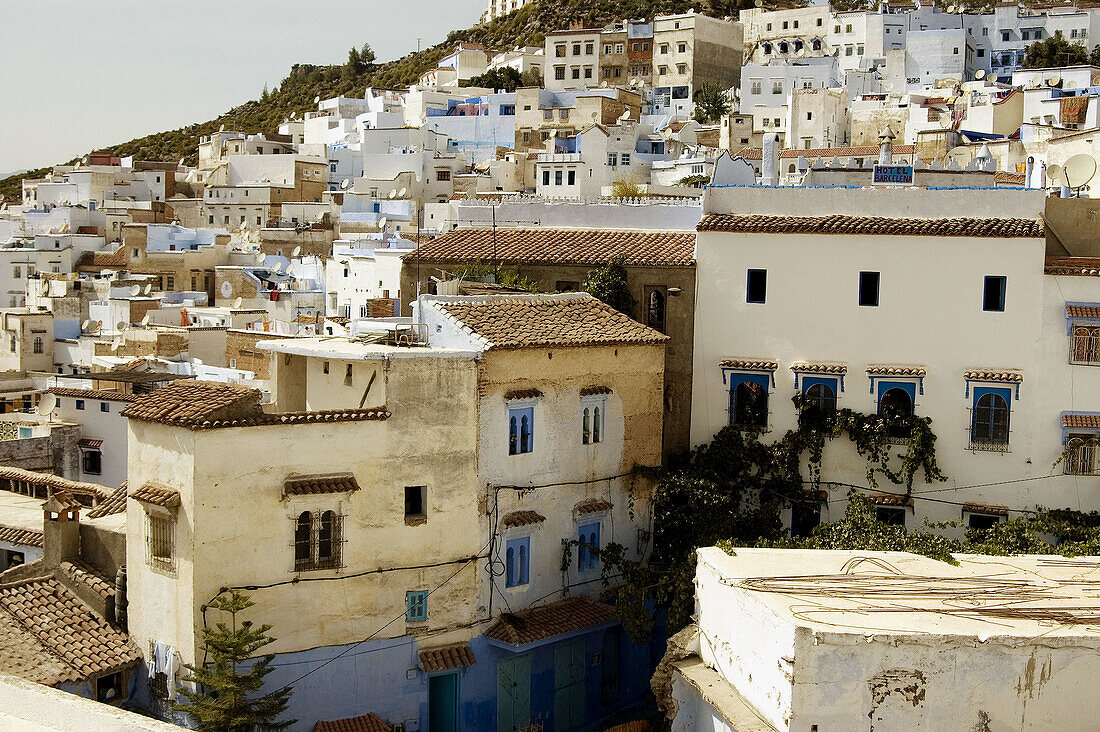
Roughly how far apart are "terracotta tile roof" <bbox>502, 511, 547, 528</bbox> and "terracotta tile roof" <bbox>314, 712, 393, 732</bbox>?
10.5 feet

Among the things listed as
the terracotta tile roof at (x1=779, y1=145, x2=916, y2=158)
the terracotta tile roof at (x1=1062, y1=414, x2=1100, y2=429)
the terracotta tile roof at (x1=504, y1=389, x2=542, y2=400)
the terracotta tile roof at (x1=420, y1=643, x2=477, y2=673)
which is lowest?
the terracotta tile roof at (x1=420, y1=643, x2=477, y2=673)

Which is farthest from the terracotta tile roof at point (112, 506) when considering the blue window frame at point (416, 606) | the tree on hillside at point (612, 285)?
the tree on hillside at point (612, 285)

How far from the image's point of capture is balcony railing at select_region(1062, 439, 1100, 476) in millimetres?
18781

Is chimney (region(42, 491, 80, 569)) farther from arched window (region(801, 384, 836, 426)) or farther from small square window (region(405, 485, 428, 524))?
arched window (region(801, 384, 836, 426))

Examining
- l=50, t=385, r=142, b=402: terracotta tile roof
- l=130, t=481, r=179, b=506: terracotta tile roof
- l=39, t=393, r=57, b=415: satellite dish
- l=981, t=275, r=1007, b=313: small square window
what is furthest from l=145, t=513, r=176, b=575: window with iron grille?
l=981, t=275, r=1007, b=313: small square window

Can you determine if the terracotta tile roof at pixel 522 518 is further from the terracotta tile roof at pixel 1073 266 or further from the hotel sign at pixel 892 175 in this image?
the hotel sign at pixel 892 175

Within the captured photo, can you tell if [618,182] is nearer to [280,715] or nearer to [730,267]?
[730,267]

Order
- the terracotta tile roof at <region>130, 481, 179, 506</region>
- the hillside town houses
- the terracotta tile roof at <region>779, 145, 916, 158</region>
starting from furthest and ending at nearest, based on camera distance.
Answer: the terracotta tile roof at <region>779, 145, 916, 158</region>
the terracotta tile roof at <region>130, 481, 179, 506</region>
the hillside town houses

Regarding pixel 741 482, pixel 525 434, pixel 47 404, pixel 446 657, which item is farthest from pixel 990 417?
pixel 47 404

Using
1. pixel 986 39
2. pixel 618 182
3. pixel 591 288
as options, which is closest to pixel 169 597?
pixel 591 288

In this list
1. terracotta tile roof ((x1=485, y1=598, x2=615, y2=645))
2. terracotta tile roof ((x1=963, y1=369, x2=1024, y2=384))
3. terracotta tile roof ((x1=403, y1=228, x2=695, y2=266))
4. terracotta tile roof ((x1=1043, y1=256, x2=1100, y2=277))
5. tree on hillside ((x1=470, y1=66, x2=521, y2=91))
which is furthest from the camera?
tree on hillside ((x1=470, y1=66, x2=521, y2=91))

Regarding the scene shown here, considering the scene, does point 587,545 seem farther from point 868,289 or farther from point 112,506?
point 112,506

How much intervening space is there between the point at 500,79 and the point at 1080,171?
61.7 m

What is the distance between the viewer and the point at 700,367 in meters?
20.2
